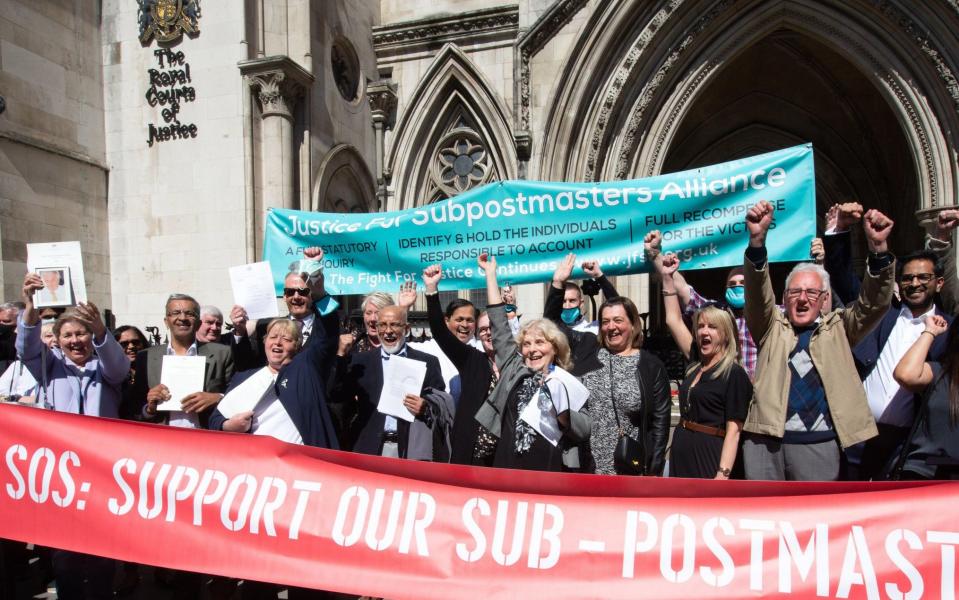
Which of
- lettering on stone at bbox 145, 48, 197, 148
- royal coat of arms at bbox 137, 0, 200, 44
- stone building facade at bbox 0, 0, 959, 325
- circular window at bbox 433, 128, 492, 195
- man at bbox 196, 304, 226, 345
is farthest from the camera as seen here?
circular window at bbox 433, 128, 492, 195

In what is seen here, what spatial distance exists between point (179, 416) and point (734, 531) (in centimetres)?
339

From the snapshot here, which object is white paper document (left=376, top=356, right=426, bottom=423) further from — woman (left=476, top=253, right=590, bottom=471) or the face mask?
the face mask

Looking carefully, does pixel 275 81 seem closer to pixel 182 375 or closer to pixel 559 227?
pixel 559 227

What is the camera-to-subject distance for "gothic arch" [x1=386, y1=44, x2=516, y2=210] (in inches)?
464

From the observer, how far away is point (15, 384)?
466 cm

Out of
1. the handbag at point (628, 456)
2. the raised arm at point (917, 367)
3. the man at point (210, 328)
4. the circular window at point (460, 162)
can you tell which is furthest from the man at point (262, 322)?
the circular window at point (460, 162)

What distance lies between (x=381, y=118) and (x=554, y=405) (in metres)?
10.4

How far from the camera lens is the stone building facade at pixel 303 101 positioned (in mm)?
9273

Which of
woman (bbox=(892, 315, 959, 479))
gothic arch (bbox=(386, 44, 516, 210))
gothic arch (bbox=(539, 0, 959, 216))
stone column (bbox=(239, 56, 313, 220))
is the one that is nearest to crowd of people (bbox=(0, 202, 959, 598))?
woman (bbox=(892, 315, 959, 479))

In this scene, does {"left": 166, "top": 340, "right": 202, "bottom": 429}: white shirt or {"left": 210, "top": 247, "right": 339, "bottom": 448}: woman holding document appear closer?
{"left": 210, "top": 247, "right": 339, "bottom": 448}: woman holding document

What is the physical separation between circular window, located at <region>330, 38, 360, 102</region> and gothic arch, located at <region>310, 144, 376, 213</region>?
1.16m

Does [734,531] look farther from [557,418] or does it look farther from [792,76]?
[792,76]

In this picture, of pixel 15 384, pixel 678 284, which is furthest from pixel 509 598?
pixel 15 384

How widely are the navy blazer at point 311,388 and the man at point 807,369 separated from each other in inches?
91.8
